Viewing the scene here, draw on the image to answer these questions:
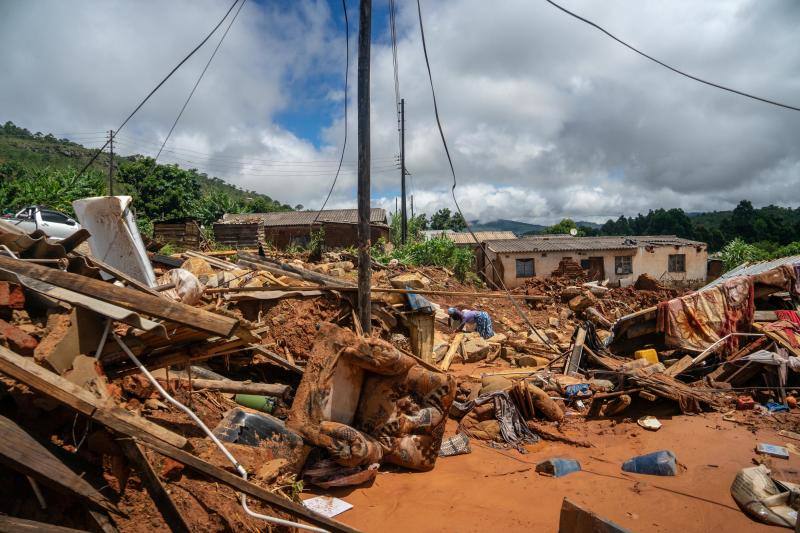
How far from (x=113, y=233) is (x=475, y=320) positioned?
1057 centimetres

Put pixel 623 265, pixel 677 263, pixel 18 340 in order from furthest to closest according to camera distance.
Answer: pixel 677 263
pixel 623 265
pixel 18 340

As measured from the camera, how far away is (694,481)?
15.9 feet

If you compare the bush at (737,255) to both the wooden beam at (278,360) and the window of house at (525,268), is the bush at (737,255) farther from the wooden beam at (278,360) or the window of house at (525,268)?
the wooden beam at (278,360)

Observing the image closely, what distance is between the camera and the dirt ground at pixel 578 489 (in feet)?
13.3

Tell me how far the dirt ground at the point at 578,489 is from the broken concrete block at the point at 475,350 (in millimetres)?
5136

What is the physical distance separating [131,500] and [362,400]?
8.88 ft

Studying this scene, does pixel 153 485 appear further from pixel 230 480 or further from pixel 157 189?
pixel 157 189

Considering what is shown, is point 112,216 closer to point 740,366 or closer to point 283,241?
point 740,366

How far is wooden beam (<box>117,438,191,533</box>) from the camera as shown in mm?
2352

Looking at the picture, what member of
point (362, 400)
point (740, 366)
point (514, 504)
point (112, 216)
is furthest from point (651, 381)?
point (112, 216)

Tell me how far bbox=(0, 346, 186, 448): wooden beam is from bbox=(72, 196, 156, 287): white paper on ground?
4818mm

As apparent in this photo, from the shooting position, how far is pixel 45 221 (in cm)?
1328

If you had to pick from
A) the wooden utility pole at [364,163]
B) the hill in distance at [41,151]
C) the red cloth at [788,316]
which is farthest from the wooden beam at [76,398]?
the hill in distance at [41,151]

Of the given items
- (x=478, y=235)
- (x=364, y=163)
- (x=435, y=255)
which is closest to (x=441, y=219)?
(x=478, y=235)
